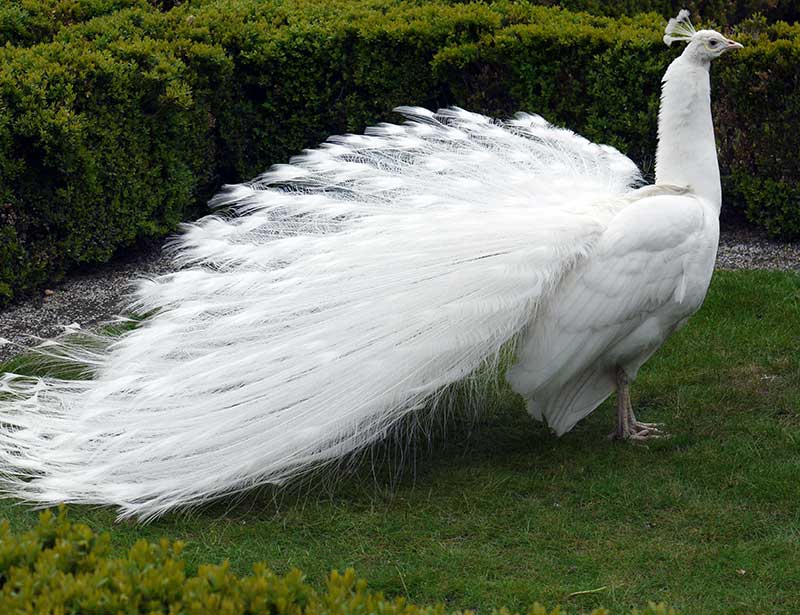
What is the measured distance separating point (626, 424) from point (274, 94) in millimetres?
4527

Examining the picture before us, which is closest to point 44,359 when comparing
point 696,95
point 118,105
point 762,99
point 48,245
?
point 48,245

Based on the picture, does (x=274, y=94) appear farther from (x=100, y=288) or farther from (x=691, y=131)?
(x=691, y=131)

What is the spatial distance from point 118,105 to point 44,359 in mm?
2242

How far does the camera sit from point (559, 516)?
505 cm

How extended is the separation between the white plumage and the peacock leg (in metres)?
0.01

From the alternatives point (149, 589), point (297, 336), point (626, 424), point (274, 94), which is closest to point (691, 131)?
point (626, 424)

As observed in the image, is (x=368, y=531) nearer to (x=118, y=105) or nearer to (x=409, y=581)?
(x=409, y=581)

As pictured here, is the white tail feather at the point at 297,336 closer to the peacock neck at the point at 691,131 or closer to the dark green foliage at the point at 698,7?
the peacock neck at the point at 691,131

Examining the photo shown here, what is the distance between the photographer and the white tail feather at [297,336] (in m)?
4.78

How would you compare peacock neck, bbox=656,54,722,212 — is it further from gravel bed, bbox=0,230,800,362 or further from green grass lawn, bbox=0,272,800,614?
gravel bed, bbox=0,230,800,362

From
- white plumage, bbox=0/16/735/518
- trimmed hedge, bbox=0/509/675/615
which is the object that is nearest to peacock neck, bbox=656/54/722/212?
white plumage, bbox=0/16/735/518

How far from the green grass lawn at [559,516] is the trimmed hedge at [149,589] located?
1.32m

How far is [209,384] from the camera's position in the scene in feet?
16.0

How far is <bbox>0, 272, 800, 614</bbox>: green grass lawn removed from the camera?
4.51 meters
